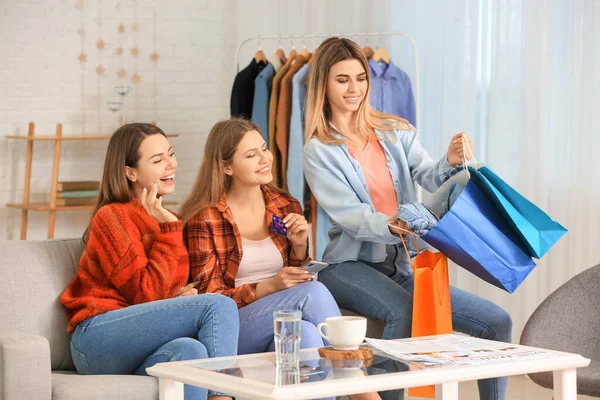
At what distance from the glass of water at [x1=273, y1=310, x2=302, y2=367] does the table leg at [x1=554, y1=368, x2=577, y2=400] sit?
668 millimetres

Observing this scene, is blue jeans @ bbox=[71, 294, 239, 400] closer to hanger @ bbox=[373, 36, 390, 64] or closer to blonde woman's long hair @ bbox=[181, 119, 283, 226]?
blonde woman's long hair @ bbox=[181, 119, 283, 226]

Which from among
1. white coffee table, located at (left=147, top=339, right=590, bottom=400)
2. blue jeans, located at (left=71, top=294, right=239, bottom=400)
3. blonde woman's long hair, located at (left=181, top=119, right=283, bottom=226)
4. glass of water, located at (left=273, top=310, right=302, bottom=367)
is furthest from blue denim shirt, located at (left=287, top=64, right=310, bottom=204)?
glass of water, located at (left=273, top=310, right=302, bottom=367)

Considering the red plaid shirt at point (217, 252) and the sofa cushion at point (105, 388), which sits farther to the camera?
the red plaid shirt at point (217, 252)

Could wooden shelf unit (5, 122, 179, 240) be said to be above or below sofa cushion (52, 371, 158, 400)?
above

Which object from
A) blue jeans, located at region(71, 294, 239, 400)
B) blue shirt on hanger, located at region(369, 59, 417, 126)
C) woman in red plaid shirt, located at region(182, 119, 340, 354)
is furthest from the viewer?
blue shirt on hanger, located at region(369, 59, 417, 126)

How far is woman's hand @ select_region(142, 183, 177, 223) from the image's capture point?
2.81 meters

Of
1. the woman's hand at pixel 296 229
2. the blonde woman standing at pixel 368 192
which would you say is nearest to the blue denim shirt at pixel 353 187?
the blonde woman standing at pixel 368 192

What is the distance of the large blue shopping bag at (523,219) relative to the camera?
9.09ft

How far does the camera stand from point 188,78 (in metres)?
5.70

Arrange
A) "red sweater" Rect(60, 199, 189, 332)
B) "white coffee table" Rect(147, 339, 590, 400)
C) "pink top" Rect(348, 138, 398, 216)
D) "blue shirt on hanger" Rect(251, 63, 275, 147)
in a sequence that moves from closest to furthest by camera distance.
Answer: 1. "white coffee table" Rect(147, 339, 590, 400)
2. "red sweater" Rect(60, 199, 189, 332)
3. "pink top" Rect(348, 138, 398, 216)
4. "blue shirt on hanger" Rect(251, 63, 275, 147)

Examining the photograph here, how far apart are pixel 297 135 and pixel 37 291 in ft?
6.34

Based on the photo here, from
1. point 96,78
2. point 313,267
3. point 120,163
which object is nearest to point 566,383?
point 313,267

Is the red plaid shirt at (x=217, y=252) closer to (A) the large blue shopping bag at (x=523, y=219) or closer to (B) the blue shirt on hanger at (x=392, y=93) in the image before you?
(A) the large blue shopping bag at (x=523, y=219)

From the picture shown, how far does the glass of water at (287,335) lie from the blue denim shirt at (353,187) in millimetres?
939
